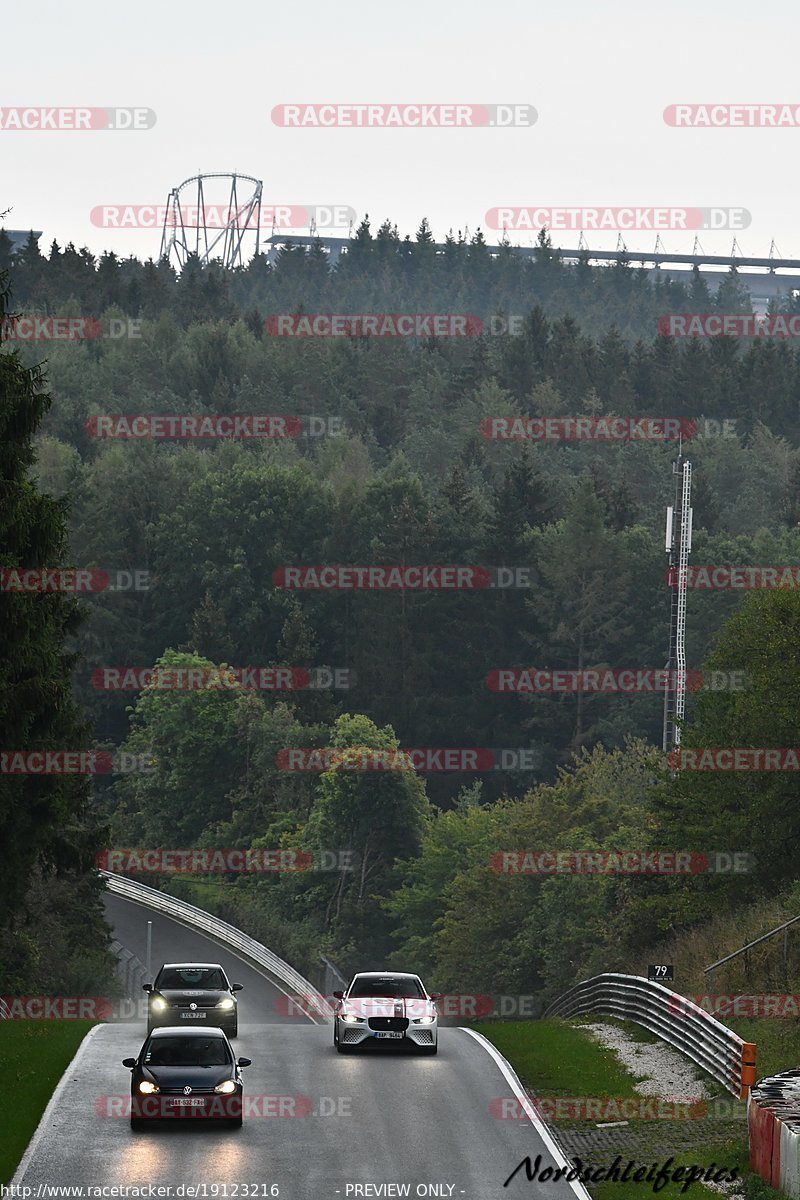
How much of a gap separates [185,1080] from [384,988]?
7825mm

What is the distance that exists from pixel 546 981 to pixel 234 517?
5989 cm

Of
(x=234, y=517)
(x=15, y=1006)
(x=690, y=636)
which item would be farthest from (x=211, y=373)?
(x=15, y=1006)

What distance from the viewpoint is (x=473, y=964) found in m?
80.3

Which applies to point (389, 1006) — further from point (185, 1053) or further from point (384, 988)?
→ point (185, 1053)

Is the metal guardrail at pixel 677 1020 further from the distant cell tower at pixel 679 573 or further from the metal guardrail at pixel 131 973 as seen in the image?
the metal guardrail at pixel 131 973

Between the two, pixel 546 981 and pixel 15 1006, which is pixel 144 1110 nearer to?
pixel 15 1006

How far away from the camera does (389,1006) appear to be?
1173 inches

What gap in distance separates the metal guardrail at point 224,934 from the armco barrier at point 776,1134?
46.9m

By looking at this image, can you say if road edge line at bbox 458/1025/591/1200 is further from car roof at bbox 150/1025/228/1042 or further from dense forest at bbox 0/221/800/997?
dense forest at bbox 0/221/800/997

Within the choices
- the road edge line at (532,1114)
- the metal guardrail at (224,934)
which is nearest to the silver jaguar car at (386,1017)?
the road edge line at (532,1114)

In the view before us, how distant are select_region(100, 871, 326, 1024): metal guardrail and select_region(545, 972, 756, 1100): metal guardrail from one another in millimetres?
30159

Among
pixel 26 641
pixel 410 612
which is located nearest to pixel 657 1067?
pixel 26 641

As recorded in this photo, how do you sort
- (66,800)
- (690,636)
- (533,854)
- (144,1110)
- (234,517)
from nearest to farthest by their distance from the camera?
(144,1110) → (66,800) → (533,854) → (690,636) → (234,517)

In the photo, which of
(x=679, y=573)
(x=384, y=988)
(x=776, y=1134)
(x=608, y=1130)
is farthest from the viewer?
(x=679, y=573)
